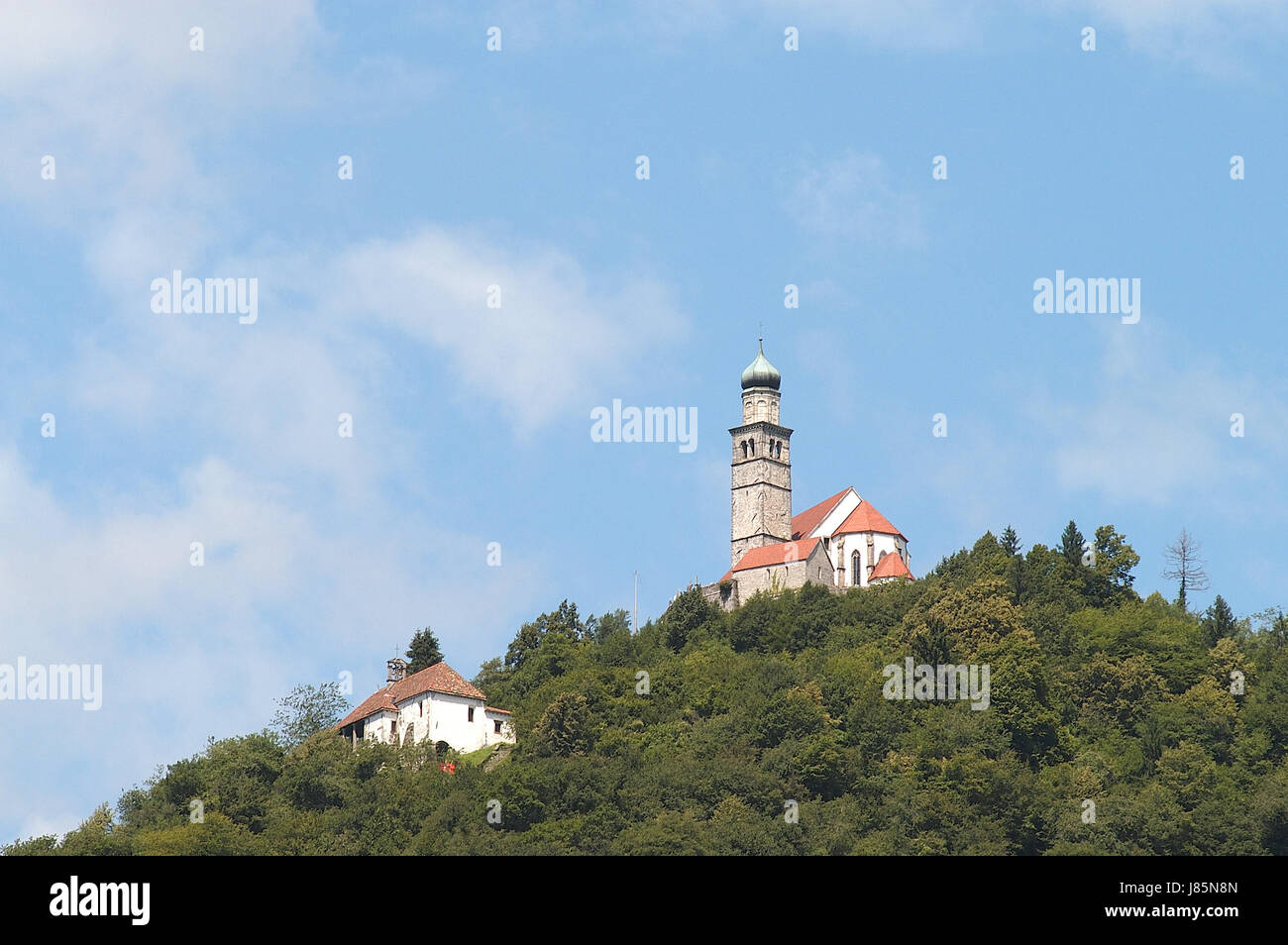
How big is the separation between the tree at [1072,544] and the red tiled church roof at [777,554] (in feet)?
48.9

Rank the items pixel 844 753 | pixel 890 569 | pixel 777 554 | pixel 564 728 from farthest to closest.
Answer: pixel 777 554
pixel 890 569
pixel 564 728
pixel 844 753

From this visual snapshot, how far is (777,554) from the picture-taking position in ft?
374

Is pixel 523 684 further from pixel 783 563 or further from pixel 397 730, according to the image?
pixel 783 563

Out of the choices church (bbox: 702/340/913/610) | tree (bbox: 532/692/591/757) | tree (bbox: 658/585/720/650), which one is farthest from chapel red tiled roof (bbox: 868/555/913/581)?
tree (bbox: 532/692/591/757)

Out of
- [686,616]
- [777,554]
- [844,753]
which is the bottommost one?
[844,753]

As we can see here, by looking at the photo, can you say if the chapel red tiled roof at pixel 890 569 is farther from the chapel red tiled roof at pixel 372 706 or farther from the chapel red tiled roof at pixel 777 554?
the chapel red tiled roof at pixel 372 706

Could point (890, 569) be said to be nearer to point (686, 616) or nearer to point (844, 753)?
point (686, 616)

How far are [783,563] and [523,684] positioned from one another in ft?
57.7

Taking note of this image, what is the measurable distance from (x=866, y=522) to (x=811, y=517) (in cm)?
440

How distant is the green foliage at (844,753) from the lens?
83625 mm

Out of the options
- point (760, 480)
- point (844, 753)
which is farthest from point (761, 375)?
point (844, 753)

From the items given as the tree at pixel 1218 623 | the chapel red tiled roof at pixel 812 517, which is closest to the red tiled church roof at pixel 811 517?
the chapel red tiled roof at pixel 812 517

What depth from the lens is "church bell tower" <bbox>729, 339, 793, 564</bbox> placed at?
117m
